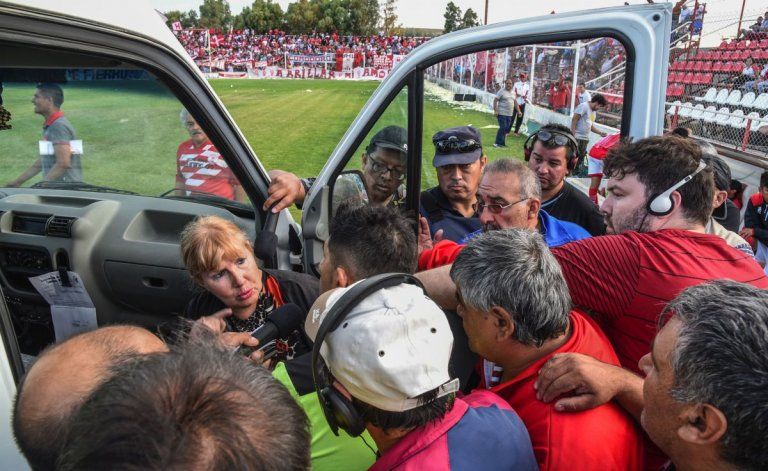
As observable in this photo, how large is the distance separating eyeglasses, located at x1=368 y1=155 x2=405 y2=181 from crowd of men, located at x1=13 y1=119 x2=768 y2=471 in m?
0.80

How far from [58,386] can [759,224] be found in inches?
255

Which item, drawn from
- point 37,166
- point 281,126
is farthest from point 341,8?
point 37,166

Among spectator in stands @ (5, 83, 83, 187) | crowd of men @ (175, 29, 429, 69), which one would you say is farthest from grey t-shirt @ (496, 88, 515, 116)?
crowd of men @ (175, 29, 429, 69)

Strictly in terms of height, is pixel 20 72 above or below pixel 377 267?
above

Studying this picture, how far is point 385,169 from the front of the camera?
3.05 metres

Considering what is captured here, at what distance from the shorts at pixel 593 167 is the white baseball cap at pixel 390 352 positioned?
2824 mm

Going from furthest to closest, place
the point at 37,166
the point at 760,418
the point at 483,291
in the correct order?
1. the point at 37,166
2. the point at 483,291
3. the point at 760,418

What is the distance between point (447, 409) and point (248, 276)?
1437 mm

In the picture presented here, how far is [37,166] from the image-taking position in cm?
330

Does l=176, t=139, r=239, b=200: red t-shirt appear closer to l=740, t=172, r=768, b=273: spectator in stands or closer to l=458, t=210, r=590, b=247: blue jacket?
l=458, t=210, r=590, b=247: blue jacket

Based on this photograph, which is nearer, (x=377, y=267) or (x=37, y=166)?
(x=377, y=267)

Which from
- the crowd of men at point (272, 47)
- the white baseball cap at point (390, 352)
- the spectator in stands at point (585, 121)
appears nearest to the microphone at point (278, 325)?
the white baseball cap at point (390, 352)

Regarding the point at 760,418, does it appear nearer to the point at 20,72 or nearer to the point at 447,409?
the point at 447,409

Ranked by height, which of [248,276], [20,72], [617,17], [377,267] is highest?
[617,17]
